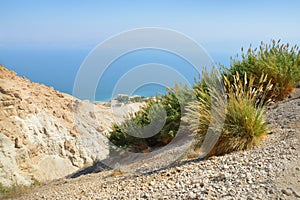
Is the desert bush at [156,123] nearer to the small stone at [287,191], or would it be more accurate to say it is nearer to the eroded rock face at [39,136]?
the eroded rock face at [39,136]

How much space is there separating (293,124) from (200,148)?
1.73 m

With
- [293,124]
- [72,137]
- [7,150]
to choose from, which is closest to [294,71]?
[293,124]

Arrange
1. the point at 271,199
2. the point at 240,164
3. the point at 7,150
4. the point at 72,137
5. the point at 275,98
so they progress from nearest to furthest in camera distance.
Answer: the point at 271,199 → the point at 240,164 → the point at 275,98 → the point at 7,150 → the point at 72,137

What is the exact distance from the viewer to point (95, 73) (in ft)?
29.6

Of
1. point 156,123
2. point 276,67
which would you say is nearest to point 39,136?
point 156,123

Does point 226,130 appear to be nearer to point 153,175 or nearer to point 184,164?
point 184,164

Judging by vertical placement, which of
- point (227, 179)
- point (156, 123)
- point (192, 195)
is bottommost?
point (192, 195)

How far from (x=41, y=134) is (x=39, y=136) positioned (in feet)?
0.41

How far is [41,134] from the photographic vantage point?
1100 cm

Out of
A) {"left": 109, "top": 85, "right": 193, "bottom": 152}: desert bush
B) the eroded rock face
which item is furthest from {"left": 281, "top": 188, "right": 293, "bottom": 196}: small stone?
the eroded rock face

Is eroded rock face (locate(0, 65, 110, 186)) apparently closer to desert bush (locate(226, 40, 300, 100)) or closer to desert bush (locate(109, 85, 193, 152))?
desert bush (locate(109, 85, 193, 152))

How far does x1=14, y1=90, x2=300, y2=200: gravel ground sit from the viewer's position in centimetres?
408

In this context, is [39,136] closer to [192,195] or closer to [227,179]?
[192,195]

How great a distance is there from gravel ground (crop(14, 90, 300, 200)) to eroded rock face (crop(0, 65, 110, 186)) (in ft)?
12.8
